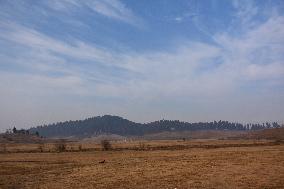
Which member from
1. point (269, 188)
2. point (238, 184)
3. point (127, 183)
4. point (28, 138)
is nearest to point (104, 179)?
point (127, 183)

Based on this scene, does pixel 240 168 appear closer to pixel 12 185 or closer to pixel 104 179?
pixel 104 179

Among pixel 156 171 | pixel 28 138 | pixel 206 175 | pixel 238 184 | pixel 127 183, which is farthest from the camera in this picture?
pixel 28 138

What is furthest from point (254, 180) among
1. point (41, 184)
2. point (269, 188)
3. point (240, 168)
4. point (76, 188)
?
point (41, 184)

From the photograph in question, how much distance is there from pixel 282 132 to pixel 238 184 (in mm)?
166518

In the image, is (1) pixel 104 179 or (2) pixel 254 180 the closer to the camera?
(2) pixel 254 180

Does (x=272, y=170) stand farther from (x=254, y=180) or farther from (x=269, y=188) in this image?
(x=269, y=188)

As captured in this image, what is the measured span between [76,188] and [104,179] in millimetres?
4361

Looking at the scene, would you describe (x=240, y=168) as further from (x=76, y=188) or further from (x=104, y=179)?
(x=76, y=188)

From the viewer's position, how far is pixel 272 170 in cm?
3312

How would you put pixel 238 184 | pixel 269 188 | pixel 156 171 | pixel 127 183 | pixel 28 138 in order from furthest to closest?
pixel 28 138, pixel 156 171, pixel 127 183, pixel 238 184, pixel 269 188

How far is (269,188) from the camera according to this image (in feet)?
80.2

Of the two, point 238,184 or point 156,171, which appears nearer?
point 238,184

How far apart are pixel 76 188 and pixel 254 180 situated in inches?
414

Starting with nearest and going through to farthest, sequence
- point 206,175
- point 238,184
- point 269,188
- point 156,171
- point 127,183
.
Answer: point 269,188, point 238,184, point 127,183, point 206,175, point 156,171
